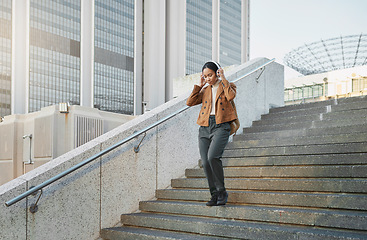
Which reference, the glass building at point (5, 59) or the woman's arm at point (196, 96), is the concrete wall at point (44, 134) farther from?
the glass building at point (5, 59)

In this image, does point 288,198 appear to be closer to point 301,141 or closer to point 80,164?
point 301,141

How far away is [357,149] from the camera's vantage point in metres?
4.83

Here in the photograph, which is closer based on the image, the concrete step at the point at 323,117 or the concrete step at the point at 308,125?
the concrete step at the point at 308,125

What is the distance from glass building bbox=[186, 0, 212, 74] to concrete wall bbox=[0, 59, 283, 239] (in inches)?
3782

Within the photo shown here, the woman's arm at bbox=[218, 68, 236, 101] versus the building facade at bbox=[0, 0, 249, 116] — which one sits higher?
the building facade at bbox=[0, 0, 249, 116]

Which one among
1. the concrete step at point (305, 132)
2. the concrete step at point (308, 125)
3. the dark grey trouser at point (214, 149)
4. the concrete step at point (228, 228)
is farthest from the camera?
the concrete step at point (308, 125)

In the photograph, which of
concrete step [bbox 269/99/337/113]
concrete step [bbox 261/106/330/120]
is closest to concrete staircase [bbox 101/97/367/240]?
concrete step [bbox 261/106/330/120]

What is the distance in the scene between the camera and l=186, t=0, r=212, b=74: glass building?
10344 centimetres

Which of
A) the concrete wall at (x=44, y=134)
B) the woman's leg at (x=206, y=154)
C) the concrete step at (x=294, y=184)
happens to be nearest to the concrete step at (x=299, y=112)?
the concrete step at (x=294, y=184)

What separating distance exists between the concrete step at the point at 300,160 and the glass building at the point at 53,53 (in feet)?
237

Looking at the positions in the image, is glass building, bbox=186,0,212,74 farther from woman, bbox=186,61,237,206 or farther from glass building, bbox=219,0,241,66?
woman, bbox=186,61,237,206

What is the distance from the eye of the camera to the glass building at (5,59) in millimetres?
67812

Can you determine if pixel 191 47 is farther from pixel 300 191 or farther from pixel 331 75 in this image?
pixel 300 191

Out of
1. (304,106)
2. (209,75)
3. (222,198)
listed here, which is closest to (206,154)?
(222,198)
